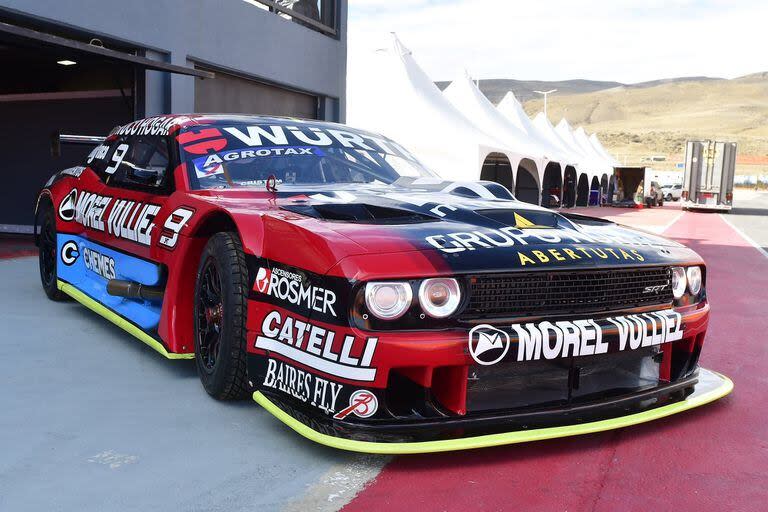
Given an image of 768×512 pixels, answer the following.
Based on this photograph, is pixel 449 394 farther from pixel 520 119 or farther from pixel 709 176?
pixel 709 176

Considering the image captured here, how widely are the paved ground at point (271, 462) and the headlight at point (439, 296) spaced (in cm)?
54

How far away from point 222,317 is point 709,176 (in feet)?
97.2

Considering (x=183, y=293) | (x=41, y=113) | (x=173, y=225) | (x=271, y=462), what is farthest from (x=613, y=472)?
(x=41, y=113)

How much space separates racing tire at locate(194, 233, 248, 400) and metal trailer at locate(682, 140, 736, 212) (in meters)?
28.8

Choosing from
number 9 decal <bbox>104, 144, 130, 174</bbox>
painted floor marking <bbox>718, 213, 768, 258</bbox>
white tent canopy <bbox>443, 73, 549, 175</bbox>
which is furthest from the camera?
white tent canopy <bbox>443, 73, 549, 175</bbox>

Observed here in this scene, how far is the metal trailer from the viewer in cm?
2883

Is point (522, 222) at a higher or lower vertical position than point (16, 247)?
higher

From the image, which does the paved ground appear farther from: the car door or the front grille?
the front grille

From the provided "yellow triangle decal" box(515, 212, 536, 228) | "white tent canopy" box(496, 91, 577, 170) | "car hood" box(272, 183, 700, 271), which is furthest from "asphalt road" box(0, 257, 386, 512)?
"white tent canopy" box(496, 91, 577, 170)

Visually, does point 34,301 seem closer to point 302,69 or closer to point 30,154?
point 30,154

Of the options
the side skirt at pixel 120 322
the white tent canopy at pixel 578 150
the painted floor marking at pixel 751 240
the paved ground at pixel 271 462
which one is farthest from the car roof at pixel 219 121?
the white tent canopy at pixel 578 150

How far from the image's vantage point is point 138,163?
428 centimetres

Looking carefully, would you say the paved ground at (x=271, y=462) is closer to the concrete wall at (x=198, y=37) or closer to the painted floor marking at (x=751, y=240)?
the concrete wall at (x=198, y=37)

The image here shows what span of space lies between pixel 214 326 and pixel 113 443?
63cm
